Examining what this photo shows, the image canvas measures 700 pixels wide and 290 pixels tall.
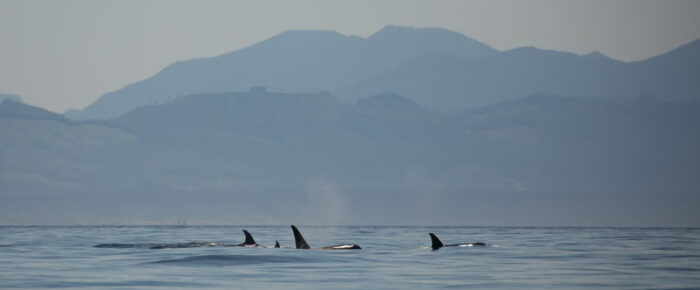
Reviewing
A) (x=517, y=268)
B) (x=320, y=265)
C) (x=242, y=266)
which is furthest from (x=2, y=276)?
(x=517, y=268)

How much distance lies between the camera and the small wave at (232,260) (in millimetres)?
41844

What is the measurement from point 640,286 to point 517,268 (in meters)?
9.43

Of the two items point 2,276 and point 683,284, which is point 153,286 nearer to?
point 2,276

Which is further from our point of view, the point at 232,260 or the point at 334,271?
the point at 232,260

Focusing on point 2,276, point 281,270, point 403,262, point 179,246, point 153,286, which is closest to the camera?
point 153,286

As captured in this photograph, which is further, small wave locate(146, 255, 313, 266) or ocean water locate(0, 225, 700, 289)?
small wave locate(146, 255, 313, 266)

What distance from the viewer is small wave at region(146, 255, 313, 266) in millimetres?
41844

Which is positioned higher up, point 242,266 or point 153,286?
point 242,266

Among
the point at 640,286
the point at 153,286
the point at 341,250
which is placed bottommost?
the point at 153,286

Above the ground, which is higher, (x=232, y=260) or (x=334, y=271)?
(x=232, y=260)

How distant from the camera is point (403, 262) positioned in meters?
43.3

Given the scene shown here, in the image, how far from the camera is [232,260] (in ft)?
142

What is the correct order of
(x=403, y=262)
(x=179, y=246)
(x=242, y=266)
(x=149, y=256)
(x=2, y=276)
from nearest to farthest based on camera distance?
1. (x=2, y=276)
2. (x=242, y=266)
3. (x=403, y=262)
4. (x=149, y=256)
5. (x=179, y=246)

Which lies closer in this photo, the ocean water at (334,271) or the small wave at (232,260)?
the ocean water at (334,271)
